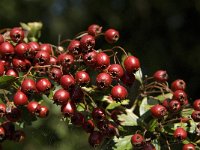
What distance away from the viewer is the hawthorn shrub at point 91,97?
2.17m

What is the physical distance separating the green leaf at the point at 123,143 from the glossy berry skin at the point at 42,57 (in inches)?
21.1

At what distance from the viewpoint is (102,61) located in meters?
2.13

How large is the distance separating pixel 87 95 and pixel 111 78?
256mm

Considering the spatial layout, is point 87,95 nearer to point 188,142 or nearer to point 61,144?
point 188,142

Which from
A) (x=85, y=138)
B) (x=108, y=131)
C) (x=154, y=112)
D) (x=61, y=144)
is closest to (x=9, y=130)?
(x=108, y=131)

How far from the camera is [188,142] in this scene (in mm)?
2299

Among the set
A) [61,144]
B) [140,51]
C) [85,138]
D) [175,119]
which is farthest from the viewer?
[140,51]

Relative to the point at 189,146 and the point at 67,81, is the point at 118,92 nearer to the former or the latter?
the point at 67,81

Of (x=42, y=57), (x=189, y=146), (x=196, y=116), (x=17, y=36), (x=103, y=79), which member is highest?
(x=17, y=36)

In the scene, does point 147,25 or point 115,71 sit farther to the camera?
point 147,25

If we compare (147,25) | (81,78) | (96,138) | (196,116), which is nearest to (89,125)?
(96,138)

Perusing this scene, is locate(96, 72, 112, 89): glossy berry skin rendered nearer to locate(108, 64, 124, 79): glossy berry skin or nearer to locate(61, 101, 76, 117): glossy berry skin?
locate(108, 64, 124, 79): glossy berry skin

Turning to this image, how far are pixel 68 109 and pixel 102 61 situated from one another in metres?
0.28

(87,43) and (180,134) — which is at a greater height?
(87,43)
